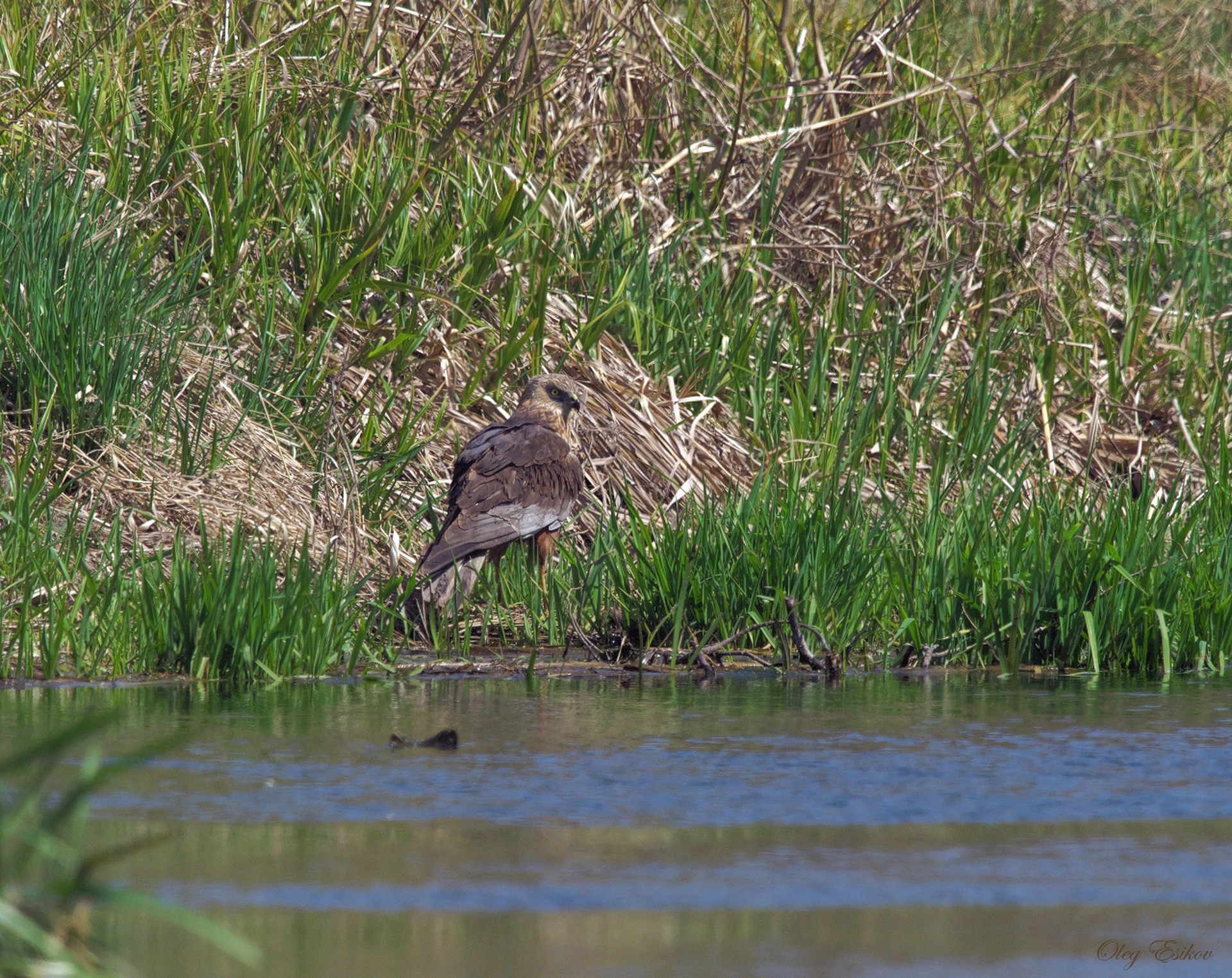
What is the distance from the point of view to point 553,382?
7305 mm

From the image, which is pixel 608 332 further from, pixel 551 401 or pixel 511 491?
pixel 511 491

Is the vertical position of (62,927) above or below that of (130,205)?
below

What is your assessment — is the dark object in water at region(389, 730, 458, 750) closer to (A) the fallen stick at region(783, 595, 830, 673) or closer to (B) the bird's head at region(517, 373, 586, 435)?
(A) the fallen stick at region(783, 595, 830, 673)

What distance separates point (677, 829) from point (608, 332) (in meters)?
4.97

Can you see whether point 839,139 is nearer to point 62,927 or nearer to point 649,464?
point 649,464

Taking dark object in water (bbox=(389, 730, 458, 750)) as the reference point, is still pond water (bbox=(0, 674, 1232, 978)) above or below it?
below

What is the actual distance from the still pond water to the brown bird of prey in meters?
1.41

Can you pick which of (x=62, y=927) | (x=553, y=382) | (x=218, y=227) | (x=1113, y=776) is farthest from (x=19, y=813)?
(x=218, y=227)

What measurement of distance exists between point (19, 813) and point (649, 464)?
536 centimetres

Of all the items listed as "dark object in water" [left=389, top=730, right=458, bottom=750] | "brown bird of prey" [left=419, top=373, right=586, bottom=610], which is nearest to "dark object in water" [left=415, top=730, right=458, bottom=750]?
"dark object in water" [left=389, top=730, right=458, bottom=750]

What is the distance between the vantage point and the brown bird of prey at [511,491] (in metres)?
6.39

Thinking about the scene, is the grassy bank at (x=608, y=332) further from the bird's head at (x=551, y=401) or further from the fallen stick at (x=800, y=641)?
the bird's head at (x=551, y=401)

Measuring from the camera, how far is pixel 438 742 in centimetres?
404

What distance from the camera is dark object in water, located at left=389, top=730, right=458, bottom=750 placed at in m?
4.02
